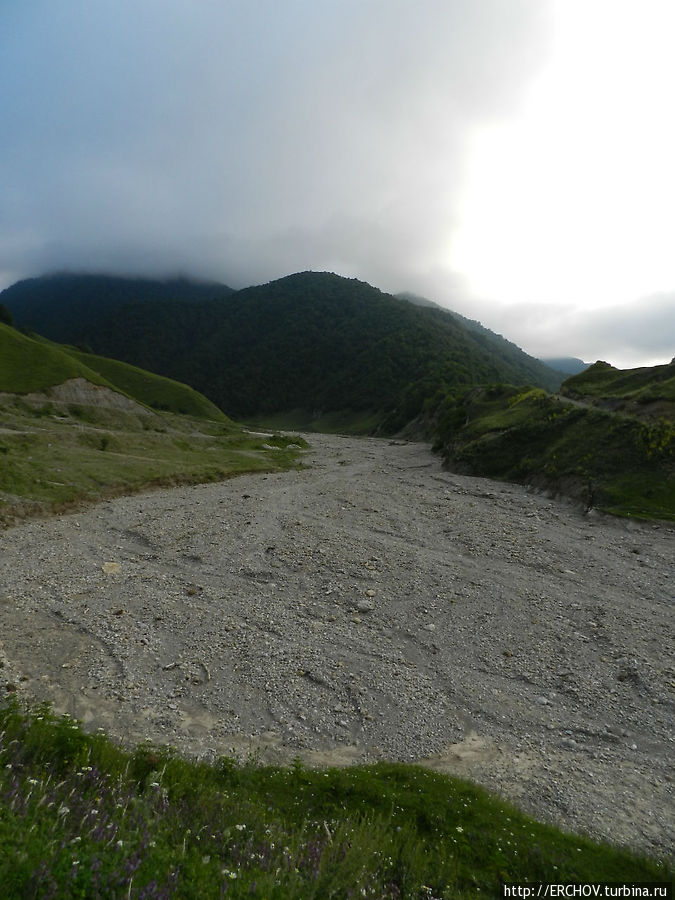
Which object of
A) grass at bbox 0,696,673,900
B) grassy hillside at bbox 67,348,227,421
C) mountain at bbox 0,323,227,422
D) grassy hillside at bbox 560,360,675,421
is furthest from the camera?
grassy hillside at bbox 67,348,227,421

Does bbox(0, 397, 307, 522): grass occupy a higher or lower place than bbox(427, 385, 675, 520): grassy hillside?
lower

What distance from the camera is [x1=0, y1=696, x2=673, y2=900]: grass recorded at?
4.21 m

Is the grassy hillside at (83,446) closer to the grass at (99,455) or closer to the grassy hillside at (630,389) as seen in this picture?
the grass at (99,455)

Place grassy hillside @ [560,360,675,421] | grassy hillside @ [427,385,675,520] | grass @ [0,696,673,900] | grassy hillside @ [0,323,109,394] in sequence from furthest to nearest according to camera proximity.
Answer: grassy hillside @ [0,323,109,394], grassy hillside @ [560,360,675,421], grassy hillside @ [427,385,675,520], grass @ [0,696,673,900]

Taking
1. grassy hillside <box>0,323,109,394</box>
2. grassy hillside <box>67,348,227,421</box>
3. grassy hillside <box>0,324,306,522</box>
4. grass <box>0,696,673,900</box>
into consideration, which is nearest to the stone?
grass <box>0,696,673,900</box>

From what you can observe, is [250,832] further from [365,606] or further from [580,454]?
[580,454]

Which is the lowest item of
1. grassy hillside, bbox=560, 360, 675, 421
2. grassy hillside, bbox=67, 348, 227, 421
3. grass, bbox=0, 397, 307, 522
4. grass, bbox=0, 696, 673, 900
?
grass, bbox=0, 397, 307, 522

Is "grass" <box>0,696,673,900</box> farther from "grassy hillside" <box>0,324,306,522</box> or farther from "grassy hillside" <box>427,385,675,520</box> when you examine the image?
"grassy hillside" <box>427,385,675,520</box>

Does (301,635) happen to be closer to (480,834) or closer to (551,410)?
(480,834)

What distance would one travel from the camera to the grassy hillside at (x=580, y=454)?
35.0 meters

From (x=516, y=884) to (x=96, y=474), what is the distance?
41.8 m

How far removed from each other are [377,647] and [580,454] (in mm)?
36197

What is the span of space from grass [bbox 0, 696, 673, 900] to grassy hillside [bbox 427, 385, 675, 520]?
30.9 meters

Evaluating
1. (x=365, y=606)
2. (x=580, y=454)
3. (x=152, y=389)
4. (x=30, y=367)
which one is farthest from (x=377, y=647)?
(x=152, y=389)
